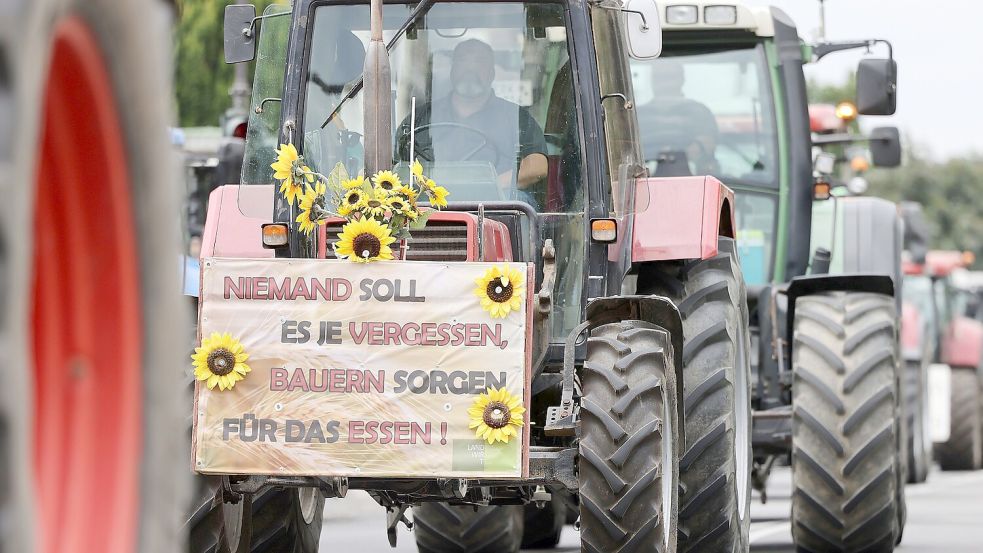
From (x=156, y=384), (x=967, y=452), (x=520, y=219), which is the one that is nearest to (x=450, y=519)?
(x=520, y=219)

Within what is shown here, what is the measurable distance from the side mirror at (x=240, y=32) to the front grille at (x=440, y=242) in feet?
3.95

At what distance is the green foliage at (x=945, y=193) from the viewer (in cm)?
8612

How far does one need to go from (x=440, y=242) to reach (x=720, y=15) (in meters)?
5.64

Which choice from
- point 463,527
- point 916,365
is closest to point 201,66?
point 916,365

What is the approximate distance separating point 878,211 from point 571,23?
18.6 ft

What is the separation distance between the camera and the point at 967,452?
2467 cm

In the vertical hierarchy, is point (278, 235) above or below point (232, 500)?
above

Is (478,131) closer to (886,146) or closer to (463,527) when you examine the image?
(463,527)

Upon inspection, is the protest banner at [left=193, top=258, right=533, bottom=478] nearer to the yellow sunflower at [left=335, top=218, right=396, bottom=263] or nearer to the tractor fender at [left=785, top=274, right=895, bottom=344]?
the yellow sunflower at [left=335, top=218, right=396, bottom=263]

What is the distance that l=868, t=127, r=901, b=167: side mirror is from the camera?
1353cm

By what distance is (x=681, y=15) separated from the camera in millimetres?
12297

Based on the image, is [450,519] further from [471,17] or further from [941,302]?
[941,302]

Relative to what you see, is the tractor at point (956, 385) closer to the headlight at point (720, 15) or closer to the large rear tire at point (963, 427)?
the large rear tire at point (963, 427)

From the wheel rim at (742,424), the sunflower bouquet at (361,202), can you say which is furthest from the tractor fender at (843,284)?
the sunflower bouquet at (361,202)
